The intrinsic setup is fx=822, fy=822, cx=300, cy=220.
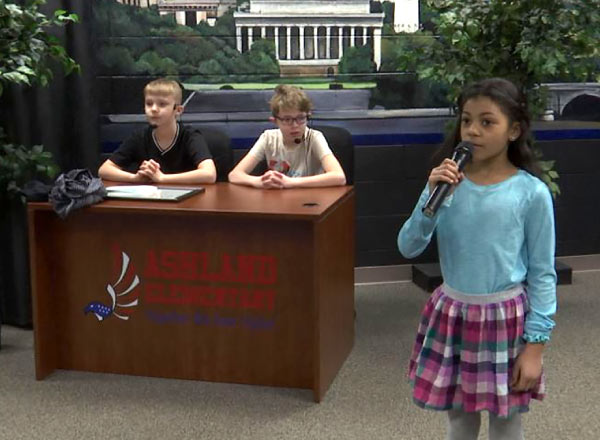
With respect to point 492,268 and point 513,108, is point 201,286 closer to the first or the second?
point 492,268

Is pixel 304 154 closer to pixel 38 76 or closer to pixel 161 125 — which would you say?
pixel 161 125

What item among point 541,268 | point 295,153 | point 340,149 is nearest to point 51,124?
point 295,153

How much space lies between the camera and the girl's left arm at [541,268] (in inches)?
66.7

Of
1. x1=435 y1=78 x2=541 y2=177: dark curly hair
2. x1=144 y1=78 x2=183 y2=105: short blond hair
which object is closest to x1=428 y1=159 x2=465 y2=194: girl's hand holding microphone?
x1=435 y1=78 x2=541 y2=177: dark curly hair

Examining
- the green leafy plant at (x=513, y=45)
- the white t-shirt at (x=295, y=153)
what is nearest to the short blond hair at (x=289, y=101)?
the white t-shirt at (x=295, y=153)

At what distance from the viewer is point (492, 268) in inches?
68.5

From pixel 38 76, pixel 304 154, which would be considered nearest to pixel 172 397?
pixel 304 154

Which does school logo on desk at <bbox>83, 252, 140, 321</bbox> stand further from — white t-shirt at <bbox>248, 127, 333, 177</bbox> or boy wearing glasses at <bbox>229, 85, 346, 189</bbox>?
white t-shirt at <bbox>248, 127, 333, 177</bbox>

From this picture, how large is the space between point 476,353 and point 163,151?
6.60 ft

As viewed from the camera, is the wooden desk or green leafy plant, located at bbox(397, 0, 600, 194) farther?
green leafy plant, located at bbox(397, 0, 600, 194)

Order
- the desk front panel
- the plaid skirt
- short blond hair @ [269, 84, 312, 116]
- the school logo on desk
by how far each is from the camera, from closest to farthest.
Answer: the plaid skirt → the desk front panel → the school logo on desk → short blond hair @ [269, 84, 312, 116]

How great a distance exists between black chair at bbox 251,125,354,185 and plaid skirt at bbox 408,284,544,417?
166cm

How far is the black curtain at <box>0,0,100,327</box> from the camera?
3.54m

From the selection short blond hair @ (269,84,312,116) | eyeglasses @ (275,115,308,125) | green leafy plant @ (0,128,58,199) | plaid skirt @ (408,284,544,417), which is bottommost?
plaid skirt @ (408,284,544,417)
